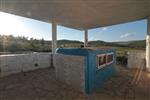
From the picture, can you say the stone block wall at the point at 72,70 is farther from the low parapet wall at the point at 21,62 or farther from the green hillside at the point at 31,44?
the green hillside at the point at 31,44

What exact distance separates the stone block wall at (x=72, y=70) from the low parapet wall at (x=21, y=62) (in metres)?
2.42

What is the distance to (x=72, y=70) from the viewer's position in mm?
3861

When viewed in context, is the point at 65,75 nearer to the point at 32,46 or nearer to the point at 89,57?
the point at 89,57

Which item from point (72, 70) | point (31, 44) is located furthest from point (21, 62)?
point (31, 44)

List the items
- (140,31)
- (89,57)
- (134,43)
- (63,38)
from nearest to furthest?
(89,57) → (140,31) → (134,43) → (63,38)

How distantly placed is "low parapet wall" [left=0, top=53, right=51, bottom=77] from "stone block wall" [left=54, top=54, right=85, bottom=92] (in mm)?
2419

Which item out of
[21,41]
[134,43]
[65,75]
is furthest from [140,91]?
[21,41]

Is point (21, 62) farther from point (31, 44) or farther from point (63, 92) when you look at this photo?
point (31, 44)

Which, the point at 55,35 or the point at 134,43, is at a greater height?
the point at 55,35

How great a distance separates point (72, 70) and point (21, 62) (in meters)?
3.36

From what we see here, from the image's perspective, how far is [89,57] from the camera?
342 centimetres

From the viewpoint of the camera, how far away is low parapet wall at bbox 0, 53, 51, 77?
5.27 m

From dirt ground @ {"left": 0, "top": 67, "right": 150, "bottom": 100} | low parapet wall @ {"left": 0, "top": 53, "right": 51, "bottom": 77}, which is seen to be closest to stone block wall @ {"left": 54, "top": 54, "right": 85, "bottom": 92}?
dirt ground @ {"left": 0, "top": 67, "right": 150, "bottom": 100}

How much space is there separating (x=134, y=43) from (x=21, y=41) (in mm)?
10674
